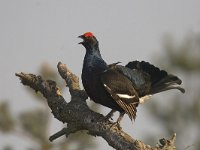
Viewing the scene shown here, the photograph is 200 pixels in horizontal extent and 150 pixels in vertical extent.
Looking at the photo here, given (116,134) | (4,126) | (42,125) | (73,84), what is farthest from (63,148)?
(116,134)

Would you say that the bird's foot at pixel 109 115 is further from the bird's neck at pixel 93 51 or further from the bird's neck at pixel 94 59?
the bird's neck at pixel 93 51

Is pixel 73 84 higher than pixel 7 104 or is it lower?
lower

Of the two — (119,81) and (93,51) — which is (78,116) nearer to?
(119,81)

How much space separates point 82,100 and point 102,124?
842mm

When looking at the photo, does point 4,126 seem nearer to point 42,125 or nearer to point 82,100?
point 42,125

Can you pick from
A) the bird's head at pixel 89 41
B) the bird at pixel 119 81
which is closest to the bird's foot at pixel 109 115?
the bird at pixel 119 81

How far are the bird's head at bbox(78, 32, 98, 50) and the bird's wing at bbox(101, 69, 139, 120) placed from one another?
1.92 ft

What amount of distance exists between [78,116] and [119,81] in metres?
0.83

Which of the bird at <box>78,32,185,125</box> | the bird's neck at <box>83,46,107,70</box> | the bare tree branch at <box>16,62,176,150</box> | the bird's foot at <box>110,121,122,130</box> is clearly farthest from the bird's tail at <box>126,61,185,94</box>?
the bird's foot at <box>110,121,122,130</box>

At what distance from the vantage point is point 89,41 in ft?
35.1

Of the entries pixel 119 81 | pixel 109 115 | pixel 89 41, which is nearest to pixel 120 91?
pixel 119 81

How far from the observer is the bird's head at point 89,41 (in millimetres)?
10641

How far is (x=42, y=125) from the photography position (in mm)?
21156

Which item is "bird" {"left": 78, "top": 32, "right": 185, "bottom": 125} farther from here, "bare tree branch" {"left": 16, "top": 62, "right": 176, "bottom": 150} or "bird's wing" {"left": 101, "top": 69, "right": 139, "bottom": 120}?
"bare tree branch" {"left": 16, "top": 62, "right": 176, "bottom": 150}
